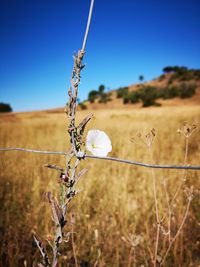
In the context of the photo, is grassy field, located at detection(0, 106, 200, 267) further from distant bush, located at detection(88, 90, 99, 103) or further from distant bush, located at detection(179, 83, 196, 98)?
distant bush, located at detection(88, 90, 99, 103)

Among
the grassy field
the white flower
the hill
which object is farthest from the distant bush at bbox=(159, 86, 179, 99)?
the white flower

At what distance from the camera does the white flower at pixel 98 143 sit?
94cm

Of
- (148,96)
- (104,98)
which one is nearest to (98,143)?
(148,96)

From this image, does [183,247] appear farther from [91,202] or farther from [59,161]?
[59,161]

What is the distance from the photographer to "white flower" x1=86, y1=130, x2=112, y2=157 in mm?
943

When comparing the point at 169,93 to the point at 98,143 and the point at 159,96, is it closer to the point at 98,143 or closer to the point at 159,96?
the point at 159,96

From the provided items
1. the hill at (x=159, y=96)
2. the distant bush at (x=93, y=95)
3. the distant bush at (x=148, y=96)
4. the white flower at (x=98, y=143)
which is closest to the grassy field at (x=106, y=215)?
the white flower at (x=98, y=143)

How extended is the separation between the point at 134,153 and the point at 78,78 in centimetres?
428

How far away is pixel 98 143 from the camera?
1.05 metres

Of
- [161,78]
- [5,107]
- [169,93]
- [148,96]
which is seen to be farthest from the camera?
[161,78]

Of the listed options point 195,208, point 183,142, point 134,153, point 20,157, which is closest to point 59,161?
point 20,157

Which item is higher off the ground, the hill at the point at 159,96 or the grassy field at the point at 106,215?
the hill at the point at 159,96

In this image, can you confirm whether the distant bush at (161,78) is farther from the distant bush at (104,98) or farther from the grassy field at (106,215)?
the grassy field at (106,215)

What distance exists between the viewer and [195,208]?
275 cm
